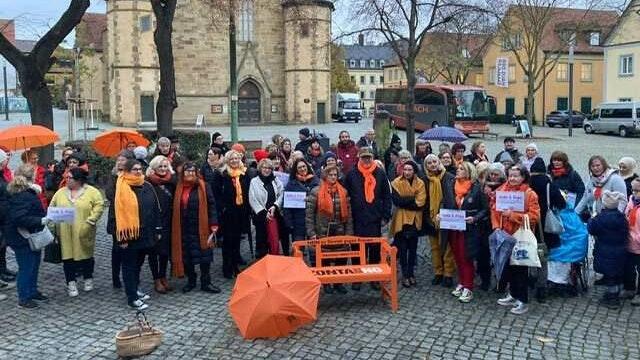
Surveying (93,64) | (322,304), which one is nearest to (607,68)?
(93,64)

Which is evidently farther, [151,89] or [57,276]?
[151,89]

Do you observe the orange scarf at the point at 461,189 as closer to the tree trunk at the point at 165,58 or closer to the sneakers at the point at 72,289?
the sneakers at the point at 72,289

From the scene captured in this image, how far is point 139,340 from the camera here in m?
6.08

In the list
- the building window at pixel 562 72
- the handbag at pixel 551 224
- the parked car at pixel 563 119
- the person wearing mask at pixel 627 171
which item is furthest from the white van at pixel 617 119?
the handbag at pixel 551 224

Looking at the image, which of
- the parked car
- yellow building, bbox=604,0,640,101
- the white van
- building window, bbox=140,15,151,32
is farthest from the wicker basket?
yellow building, bbox=604,0,640,101

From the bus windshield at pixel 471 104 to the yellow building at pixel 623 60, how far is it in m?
16.0

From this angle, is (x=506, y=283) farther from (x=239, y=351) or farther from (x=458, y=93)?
(x=458, y=93)

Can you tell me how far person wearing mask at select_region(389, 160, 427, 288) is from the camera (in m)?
8.05

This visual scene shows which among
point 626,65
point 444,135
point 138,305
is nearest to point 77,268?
point 138,305

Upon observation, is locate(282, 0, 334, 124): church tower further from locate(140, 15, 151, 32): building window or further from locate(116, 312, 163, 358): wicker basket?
locate(116, 312, 163, 358): wicker basket

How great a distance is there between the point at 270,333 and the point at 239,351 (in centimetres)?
39

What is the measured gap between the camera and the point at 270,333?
6.42m

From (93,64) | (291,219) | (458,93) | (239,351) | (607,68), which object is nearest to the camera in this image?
(239,351)

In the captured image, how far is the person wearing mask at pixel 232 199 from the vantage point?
855 cm
